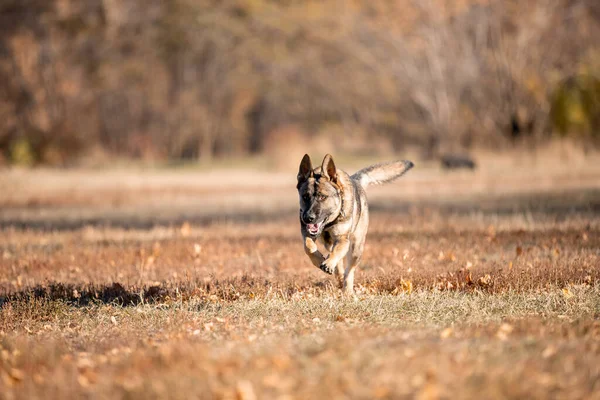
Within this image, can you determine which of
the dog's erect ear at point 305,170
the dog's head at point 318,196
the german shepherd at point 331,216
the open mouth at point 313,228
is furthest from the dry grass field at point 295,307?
the dog's erect ear at point 305,170

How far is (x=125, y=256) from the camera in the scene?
11.1 meters

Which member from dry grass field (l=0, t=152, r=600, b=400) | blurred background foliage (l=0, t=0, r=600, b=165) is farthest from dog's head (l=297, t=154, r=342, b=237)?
blurred background foliage (l=0, t=0, r=600, b=165)

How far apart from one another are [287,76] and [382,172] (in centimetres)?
4407

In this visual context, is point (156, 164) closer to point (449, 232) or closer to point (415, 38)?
point (415, 38)

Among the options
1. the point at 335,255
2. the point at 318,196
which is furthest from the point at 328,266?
the point at 318,196

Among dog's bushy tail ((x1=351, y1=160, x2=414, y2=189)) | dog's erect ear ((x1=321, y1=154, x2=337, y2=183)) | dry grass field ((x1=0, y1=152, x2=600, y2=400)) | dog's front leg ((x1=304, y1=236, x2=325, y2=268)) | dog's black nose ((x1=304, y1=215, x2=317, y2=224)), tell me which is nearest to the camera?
dry grass field ((x1=0, y1=152, x2=600, y2=400))

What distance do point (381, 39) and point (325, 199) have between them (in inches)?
1329

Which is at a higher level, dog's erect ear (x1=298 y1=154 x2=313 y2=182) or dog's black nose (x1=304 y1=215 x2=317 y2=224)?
dog's erect ear (x1=298 y1=154 x2=313 y2=182)

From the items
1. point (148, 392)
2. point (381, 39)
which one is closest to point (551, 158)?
point (381, 39)

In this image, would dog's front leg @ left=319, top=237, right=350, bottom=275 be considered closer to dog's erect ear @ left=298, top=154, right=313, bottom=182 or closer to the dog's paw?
the dog's paw

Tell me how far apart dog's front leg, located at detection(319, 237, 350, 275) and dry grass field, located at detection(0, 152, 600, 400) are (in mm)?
356

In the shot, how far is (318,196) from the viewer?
7.45 metres

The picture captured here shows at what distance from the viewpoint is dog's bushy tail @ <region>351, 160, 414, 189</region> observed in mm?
9336

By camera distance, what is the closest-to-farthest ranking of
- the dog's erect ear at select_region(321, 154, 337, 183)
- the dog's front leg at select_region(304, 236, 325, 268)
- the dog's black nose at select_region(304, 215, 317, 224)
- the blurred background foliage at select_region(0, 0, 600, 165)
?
the dog's black nose at select_region(304, 215, 317, 224)
the dog's front leg at select_region(304, 236, 325, 268)
the dog's erect ear at select_region(321, 154, 337, 183)
the blurred background foliage at select_region(0, 0, 600, 165)
